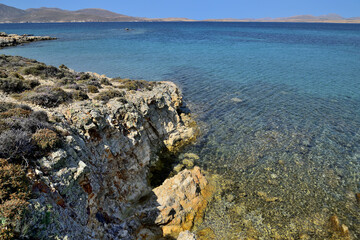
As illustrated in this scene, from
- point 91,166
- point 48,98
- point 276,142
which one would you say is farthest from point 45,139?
point 276,142

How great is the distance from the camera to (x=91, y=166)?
9719 mm

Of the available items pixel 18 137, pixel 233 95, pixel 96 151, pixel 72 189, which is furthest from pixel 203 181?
pixel 233 95

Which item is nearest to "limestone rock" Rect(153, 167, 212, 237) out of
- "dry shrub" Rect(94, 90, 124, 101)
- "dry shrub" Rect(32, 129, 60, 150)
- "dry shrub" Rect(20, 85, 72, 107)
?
"dry shrub" Rect(32, 129, 60, 150)

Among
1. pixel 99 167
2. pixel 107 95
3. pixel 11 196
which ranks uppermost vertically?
pixel 107 95

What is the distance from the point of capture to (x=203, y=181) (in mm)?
13508

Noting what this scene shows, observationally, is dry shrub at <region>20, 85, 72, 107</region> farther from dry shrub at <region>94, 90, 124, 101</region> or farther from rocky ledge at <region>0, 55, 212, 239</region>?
dry shrub at <region>94, 90, 124, 101</region>

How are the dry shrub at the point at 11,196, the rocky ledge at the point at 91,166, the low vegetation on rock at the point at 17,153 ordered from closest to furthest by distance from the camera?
the dry shrub at the point at 11,196 < the low vegetation on rock at the point at 17,153 < the rocky ledge at the point at 91,166

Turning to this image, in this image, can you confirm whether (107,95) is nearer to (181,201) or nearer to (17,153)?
(17,153)

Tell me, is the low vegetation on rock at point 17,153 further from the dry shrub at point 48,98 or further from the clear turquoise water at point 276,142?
the clear turquoise water at point 276,142

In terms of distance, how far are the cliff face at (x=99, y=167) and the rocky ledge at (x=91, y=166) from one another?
0.11 ft

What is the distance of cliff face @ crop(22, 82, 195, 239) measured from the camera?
662cm

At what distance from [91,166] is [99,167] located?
758 millimetres

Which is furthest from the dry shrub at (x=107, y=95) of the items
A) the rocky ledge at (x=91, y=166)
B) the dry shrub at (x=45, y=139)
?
the dry shrub at (x=45, y=139)

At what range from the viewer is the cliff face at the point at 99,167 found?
6.62 m
